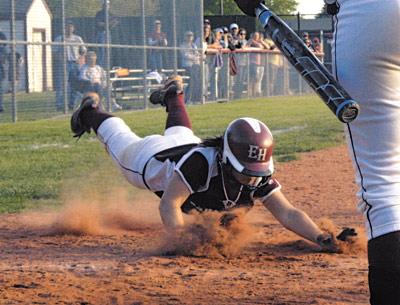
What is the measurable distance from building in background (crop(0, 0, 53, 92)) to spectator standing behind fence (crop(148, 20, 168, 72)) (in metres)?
4.27

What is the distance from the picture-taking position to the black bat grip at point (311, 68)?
116 inches

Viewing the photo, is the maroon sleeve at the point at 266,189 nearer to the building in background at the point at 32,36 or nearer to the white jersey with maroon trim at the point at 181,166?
the white jersey with maroon trim at the point at 181,166

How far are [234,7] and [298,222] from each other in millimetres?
55606

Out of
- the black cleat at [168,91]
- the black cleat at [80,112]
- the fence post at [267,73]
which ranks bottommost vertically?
the fence post at [267,73]

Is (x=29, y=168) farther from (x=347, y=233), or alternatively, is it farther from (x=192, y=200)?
(x=347, y=233)

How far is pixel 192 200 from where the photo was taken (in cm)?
573

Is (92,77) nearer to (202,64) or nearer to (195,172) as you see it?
(202,64)

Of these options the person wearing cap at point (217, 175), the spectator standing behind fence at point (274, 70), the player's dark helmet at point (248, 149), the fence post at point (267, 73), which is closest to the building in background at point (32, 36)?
the person wearing cap at point (217, 175)

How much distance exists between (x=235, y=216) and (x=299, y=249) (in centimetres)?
45

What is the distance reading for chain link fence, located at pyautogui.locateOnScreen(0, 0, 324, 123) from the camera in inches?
628

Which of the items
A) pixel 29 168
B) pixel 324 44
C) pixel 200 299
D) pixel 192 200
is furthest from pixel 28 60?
pixel 324 44

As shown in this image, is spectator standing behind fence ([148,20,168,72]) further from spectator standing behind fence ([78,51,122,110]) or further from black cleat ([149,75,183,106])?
black cleat ([149,75,183,106])

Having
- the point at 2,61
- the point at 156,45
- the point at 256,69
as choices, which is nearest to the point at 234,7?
the point at 256,69

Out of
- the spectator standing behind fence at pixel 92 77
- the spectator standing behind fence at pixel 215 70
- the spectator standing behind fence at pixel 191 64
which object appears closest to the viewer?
the spectator standing behind fence at pixel 92 77
